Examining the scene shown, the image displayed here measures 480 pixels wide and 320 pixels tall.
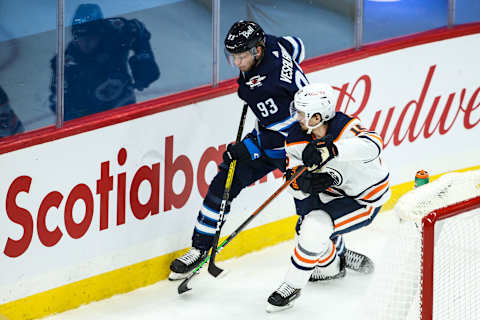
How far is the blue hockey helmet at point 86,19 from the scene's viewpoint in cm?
405

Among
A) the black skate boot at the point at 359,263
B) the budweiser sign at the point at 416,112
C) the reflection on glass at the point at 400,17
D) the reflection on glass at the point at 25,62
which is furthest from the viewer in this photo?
the reflection on glass at the point at 400,17

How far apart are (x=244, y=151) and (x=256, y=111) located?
19cm

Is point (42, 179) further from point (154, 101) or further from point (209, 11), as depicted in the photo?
point (209, 11)

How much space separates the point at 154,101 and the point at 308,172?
0.84 m

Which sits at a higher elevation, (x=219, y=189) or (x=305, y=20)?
(x=305, y=20)

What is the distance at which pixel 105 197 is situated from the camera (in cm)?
415

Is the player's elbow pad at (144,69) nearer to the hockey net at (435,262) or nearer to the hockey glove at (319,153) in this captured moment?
the hockey glove at (319,153)

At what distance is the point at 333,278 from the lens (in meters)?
4.42

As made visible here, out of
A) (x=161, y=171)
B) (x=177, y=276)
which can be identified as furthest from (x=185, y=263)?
(x=161, y=171)

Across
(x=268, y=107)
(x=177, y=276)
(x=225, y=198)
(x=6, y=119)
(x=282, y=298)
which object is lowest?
(x=177, y=276)

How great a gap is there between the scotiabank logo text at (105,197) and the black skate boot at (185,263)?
9.0 inches

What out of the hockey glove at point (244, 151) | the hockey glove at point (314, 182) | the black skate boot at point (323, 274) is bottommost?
the black skate boot at point (323, 274)

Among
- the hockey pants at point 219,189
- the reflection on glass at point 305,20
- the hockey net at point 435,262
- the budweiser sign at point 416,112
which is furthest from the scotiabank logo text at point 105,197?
the hockey net at point 435,262

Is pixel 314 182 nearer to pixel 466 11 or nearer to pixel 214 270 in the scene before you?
pixel 214 270
